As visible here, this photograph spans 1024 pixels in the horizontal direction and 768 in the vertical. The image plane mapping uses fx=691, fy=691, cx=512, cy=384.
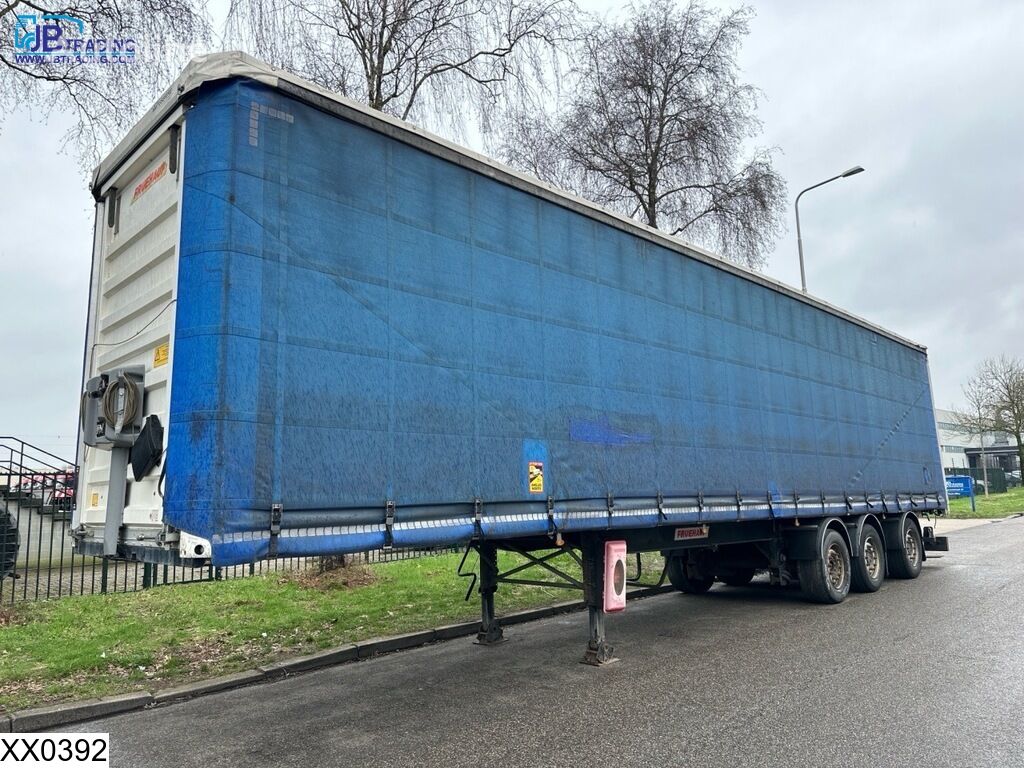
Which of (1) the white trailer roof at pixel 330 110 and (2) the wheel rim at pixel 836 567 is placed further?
(2) the wheel rim at pixel 836 567

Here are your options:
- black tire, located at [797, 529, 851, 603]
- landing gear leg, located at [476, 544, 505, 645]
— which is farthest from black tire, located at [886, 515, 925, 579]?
landing gear leg, located at [476, 544, 505, 645]

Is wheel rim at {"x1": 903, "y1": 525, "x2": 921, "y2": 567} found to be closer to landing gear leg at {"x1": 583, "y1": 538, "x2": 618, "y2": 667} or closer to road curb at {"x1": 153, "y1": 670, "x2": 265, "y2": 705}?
landing gear leg at {"x1": 583, "y1": 538, "x2": 618, "y2": 667}

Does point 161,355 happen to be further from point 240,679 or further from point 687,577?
point 687,577

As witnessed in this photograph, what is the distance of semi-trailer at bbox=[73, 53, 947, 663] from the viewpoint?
4.01 metres

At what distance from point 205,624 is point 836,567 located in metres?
8.34

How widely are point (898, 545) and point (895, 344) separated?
12.0ft

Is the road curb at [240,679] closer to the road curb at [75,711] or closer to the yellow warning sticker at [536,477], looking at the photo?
the road curb at [75,711]

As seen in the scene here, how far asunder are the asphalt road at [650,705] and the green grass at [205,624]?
0.70 metres

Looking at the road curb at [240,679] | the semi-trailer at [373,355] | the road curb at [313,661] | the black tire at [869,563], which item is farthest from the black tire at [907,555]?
the road curb at [313,661]

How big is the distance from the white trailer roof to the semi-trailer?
2 centimetres

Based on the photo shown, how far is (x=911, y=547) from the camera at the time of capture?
12.0m

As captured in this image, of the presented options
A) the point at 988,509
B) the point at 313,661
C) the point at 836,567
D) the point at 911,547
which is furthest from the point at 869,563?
the point at 988,509

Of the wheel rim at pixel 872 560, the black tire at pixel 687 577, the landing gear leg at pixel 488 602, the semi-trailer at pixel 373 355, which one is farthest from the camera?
the black tire at pixel 687 577

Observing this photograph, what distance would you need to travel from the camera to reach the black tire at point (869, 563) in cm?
1034
